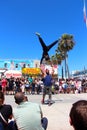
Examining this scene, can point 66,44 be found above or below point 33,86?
above

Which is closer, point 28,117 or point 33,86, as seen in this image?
point 28,117

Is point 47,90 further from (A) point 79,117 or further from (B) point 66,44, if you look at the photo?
(B) point 66,44

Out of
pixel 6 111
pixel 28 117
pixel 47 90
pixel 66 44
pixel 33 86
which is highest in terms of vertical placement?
pixel 66 44

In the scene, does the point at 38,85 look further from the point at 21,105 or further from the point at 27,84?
the point at 21,105

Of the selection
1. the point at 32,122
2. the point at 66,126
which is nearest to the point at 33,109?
the point at 32,122


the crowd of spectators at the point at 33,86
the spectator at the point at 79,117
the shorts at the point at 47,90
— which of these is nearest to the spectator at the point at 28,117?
the spectator at the point at 79,117

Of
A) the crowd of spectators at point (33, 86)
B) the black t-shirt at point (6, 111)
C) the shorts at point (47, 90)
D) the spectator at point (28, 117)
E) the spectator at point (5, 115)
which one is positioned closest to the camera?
the spectator at point (28, 117)

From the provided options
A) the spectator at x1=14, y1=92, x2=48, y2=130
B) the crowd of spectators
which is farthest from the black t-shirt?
the crowd of spectators

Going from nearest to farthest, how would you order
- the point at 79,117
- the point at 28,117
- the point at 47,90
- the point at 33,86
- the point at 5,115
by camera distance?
the point at 79,117
the point at 28,117
the point at 5,115
the point at 47,90
the point at 33,86

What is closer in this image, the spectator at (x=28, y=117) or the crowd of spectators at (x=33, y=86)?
the spectator at (x=28, y=117)

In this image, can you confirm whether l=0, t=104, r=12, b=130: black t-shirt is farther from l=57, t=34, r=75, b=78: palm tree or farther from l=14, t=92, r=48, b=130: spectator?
l=57, t=34, r=75, b=78: palm tree

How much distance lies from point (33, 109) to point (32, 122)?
256mm

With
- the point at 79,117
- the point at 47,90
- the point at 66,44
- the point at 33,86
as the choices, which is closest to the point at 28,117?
the point at 79,117

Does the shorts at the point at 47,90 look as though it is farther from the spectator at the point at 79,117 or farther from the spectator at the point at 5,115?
the spectator at the point at 79,117
